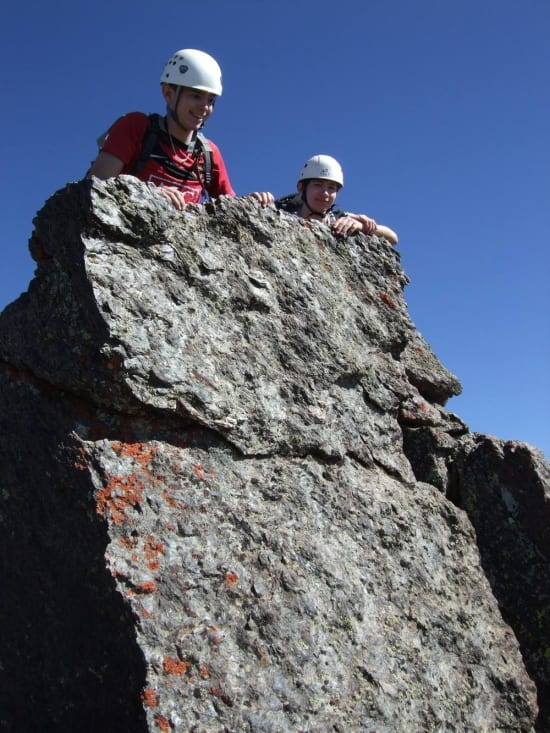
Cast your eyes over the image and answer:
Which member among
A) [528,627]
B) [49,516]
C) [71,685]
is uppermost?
[528,627]

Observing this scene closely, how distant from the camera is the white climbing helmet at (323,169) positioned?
10.2 m

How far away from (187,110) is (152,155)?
0.70 m

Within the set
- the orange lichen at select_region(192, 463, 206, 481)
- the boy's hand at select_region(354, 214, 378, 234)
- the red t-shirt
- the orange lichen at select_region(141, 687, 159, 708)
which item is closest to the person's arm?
the boy's hand at select_region(354, 214, 378, 234)

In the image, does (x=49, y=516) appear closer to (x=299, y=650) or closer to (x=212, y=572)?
(x=212, y=572)

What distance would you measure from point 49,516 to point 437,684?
10.8ft

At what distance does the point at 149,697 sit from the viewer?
493 centimetres

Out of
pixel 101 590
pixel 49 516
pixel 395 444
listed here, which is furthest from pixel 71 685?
pixel 395 444

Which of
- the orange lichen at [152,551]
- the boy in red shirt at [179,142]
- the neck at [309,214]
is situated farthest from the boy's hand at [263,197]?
the orange lichen at [152,551]

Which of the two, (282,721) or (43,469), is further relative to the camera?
(43,469)

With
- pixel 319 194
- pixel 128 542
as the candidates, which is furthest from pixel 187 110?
pixel 128 542

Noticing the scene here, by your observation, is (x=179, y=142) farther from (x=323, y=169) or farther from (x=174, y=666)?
(x=174, y=666)

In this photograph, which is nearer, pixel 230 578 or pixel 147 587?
pixel 147 587

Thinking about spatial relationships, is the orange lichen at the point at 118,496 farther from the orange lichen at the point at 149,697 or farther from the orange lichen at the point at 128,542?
the orange lichen at the point at 149,697

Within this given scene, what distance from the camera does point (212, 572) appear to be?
5.57 meters
